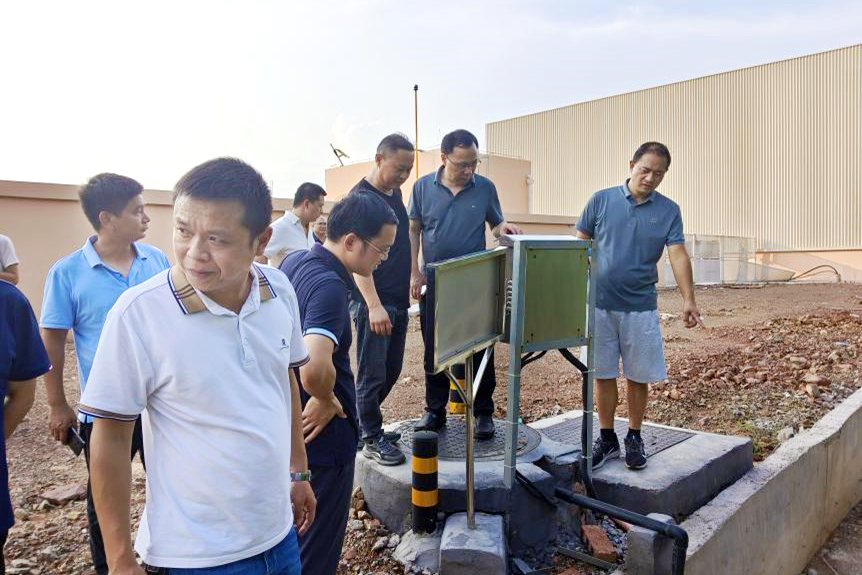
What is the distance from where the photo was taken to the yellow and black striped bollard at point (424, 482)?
9.96 feet

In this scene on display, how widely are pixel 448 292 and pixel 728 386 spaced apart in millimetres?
5053

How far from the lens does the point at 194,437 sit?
1489 mm

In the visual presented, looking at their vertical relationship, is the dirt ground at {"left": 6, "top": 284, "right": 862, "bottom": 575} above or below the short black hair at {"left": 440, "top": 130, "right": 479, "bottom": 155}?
below

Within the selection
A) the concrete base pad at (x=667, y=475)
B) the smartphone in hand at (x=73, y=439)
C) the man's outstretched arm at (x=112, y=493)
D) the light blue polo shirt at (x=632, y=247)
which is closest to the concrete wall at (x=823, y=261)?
the concrete base pad at (x=667, y=475)

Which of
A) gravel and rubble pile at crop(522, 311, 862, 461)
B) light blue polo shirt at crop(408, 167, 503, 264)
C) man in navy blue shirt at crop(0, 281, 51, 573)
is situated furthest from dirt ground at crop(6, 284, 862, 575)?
light blue polo shirt at crop(408, 167, 503, 264)

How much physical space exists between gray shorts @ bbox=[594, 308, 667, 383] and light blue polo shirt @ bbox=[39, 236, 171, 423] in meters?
2.66

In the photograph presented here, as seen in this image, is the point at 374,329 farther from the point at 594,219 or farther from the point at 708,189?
the point at 708,189

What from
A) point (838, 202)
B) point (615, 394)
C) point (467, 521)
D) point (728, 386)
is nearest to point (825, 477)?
point (728, 386)

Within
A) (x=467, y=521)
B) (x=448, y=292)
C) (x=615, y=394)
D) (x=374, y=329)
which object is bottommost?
(x=467, y=521)

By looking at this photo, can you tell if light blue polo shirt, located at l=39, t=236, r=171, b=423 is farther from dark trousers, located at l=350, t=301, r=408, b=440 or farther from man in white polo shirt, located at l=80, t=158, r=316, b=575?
man in white polo shirt, located at l=80, t=158, r=316, b=575

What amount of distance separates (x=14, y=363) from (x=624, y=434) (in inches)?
145

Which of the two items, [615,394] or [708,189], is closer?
[615,394]

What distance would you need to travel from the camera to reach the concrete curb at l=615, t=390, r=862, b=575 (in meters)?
3.66

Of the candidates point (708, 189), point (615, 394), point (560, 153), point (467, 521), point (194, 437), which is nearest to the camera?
point (194, 437)
